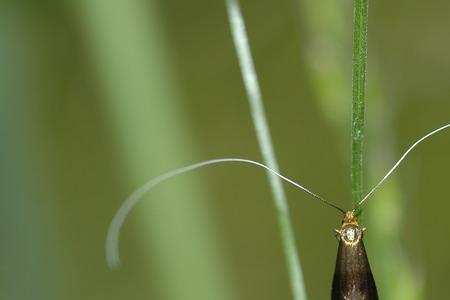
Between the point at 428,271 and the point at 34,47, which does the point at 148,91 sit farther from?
the point at 428,271

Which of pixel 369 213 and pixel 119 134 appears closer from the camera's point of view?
pixel 369 213

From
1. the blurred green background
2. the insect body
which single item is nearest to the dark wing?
the insect body

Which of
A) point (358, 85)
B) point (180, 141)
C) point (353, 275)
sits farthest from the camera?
point (180, 141)

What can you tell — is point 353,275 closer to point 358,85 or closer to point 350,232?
point 350,232

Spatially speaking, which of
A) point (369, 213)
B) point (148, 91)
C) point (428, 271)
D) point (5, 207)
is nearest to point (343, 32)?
point (369, 213)

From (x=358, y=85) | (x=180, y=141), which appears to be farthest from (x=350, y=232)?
(x=180, y=141)

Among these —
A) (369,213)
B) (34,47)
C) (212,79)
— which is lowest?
(369,213)

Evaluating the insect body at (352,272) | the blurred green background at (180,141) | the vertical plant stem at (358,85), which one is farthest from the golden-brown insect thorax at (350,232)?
the blurred green background at (180,141)
